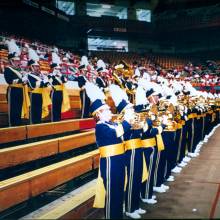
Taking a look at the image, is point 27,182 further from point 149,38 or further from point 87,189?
point 149,38

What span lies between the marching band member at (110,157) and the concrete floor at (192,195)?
0.44 m

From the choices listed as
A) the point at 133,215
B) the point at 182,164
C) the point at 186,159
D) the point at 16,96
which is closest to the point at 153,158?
the point at 133,215

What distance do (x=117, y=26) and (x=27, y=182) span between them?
23.8 m

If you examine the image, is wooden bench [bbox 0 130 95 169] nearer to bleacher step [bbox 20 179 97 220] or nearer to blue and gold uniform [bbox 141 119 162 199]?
bleacher step [bbox 20 179 97 220]

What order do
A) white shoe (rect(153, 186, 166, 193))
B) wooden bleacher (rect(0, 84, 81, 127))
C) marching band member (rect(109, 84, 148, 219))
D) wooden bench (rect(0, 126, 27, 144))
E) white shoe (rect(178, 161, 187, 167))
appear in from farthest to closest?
white shoe (rect(178, 161, 187, 167)) < wooden bleacher (rect(0, 84, 81, 127)) < white shoe (rect(153, 186, 166, 193)) < wooden bench (rect(0, 126, 27, 144)) < marching band member (rect(109, 84, 148, 219))

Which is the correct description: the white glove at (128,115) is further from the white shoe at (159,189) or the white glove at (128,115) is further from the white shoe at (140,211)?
the white shoe at (159,189)

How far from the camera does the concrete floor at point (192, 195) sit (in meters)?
4.00

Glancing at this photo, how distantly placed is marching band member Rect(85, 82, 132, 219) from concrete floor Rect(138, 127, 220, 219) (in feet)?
1.43

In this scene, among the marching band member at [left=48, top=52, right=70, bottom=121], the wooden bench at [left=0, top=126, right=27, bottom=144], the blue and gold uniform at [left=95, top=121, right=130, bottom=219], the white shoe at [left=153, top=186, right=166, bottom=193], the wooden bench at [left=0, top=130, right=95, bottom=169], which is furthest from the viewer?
the marching band member at [left=48, top=52, right=70, bottom=121]

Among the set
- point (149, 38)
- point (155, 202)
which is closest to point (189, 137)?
point (155, 202)

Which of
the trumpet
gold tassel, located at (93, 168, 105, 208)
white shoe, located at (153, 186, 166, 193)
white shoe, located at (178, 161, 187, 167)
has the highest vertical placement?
the trumpet

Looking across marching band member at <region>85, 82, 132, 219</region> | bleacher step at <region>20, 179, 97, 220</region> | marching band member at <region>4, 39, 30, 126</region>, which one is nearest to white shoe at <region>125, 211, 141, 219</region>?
marching band member at <region>85, 82, 132, 219</region>

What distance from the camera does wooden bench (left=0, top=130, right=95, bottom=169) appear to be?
3936 mm

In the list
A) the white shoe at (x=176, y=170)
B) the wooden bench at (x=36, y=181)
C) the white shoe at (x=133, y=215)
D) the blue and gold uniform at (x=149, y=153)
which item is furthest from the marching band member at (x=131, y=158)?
the white shoe at (x=176, y=170)
